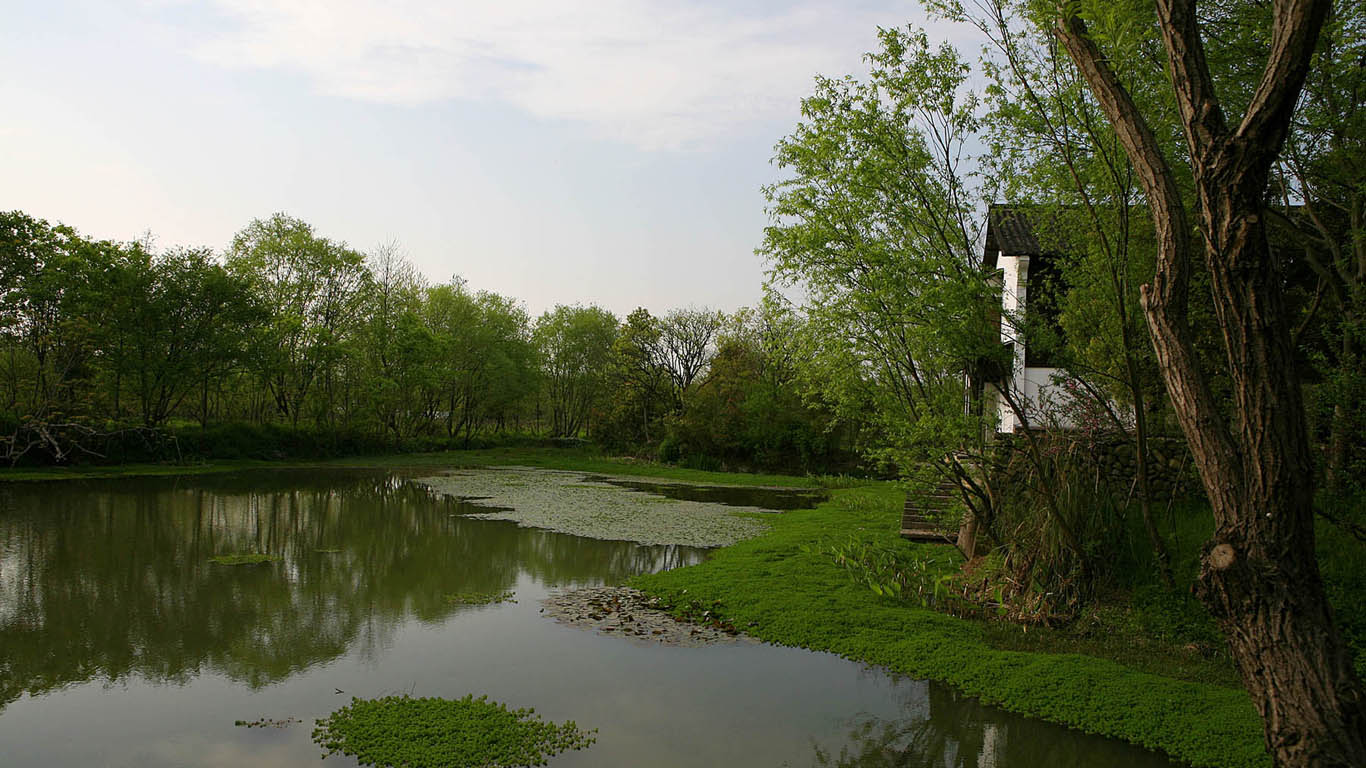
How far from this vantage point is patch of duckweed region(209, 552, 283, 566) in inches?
427

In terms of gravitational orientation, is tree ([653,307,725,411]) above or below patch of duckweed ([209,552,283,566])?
above

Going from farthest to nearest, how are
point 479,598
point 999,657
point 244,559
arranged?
point 244,559, point 479,598, point 999,657

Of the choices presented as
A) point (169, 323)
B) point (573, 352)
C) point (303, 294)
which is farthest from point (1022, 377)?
point (573, 352)

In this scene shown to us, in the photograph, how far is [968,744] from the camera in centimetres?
557

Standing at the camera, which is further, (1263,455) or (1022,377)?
(1022,377)

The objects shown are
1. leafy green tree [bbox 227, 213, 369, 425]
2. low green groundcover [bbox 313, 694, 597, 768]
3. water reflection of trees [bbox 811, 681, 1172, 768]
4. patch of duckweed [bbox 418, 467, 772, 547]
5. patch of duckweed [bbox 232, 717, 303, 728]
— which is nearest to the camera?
low green groundcover [bbox 313, 694, 597, 768]

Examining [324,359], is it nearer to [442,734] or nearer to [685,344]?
[685,344]

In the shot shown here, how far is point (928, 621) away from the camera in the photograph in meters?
8.00

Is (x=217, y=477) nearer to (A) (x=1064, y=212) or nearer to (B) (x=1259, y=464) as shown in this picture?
(A) (x=1064, y=212)

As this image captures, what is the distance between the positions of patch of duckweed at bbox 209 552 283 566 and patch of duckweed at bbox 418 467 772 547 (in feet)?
15.5

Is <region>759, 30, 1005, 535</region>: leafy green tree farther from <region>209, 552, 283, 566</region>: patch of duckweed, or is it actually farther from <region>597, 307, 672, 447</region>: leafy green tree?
<region>597, 307, 672, 447</region>: leafy green tree

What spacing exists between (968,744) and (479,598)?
5.85 m

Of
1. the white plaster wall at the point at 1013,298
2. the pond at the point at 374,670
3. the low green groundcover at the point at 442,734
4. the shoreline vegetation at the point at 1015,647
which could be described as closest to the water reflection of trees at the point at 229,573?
the pond at the point at 374,670

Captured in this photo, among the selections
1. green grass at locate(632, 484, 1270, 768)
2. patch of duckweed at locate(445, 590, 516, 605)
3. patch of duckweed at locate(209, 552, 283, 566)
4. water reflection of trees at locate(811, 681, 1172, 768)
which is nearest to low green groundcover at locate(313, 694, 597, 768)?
water reflection of trees at locate(811, 681, 1172, 768)
